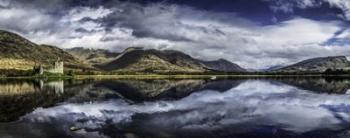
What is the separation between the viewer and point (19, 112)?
5391 cm

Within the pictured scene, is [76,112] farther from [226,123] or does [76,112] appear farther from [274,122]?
[274,122]

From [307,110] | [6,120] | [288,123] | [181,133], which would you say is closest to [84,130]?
[181,133]

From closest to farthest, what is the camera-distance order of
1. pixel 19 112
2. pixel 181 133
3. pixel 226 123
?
pixel 181 133 < pixel 226 123 < pixel 19 112

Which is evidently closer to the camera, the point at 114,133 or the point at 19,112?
the point at 114,133

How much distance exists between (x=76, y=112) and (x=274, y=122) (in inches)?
1067

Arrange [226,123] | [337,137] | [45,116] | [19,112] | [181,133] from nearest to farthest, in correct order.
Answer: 1. [337,137]
2. [181,133]
3. [226,123]
4. [45,116]
5. [19,112]

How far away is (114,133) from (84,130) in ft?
11.6

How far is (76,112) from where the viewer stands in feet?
180

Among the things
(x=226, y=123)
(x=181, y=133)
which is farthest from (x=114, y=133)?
(x=226, y=123)

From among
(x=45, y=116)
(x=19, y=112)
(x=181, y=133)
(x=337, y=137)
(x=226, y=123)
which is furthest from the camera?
(x=19, y=112)

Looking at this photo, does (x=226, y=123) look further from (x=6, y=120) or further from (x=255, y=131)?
(x=6, y=120)

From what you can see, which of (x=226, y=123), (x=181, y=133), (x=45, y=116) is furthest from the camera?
(x=45, y=116)

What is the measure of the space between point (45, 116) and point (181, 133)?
21.9m

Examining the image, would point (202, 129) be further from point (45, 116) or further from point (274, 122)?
point (45, 116)
